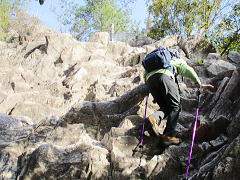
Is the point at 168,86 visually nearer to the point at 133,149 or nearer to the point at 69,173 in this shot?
the point at 133,149

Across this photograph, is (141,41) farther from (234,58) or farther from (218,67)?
(218,67)

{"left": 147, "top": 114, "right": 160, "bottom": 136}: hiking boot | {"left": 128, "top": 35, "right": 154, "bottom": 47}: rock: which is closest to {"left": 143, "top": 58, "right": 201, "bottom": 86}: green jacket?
{"left": 147, "top": 114, "right": 160, "bottom": 136}: hiking boot

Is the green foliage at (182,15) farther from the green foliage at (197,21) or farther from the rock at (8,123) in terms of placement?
the rock at (8,123)

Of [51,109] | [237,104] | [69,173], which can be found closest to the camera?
[69,173]

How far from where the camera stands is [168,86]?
505 centimetres

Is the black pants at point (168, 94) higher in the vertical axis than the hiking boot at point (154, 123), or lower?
higher

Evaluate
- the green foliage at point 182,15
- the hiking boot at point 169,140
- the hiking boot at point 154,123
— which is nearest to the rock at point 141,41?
the green foliage at point 182,15

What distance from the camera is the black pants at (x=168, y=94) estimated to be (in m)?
5.04

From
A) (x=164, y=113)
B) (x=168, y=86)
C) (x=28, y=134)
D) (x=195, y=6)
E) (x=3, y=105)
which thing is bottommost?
(x=3, y=105)

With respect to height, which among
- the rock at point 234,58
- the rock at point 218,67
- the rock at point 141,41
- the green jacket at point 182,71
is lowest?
the rock at point 141,41

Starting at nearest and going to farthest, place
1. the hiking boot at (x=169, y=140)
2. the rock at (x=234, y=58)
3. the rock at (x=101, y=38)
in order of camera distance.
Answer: the hiking boot at (x=169, y=140), the rock at (x=234, y=58), the rock at (x=101, y=38)

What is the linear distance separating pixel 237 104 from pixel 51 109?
26.3 ft

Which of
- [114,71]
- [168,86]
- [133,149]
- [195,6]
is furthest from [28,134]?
[195,6]

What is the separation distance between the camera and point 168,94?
16.7ft
